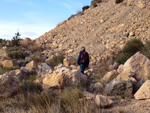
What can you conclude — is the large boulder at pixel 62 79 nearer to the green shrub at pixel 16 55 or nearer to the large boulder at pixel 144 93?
the large boulder at pixel 144 93

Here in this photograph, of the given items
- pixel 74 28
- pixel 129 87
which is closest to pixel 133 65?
pixel 129 87

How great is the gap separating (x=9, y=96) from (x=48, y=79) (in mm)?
1677

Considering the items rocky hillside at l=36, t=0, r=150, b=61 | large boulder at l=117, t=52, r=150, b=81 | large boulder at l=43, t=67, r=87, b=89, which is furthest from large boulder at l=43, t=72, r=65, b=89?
rocky hillside at l=36, t=0, r=150, b=61

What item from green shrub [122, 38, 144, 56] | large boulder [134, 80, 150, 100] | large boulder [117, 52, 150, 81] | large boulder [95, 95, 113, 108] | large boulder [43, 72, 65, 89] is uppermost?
green shrub [122, 38, 144, 56]

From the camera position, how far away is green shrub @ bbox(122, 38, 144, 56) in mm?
12414

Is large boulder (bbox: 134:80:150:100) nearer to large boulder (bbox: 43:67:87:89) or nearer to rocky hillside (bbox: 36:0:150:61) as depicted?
large boulder (bbox: 43:67:87:89)

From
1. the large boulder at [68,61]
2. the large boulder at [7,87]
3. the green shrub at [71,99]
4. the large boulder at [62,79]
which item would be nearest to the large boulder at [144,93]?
the green shrub at [71,99]

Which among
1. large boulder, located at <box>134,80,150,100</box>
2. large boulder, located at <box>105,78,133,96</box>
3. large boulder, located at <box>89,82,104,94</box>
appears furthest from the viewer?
large boulder, located at <box>89,82,104,94</box>

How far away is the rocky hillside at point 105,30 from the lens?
581 inches

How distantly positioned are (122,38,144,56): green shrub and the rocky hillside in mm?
1086

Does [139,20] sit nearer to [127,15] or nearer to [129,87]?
[127,15]

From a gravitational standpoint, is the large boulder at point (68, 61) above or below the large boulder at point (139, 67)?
above

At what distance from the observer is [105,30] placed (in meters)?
17.7

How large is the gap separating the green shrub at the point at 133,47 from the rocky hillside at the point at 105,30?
42.8 inches
